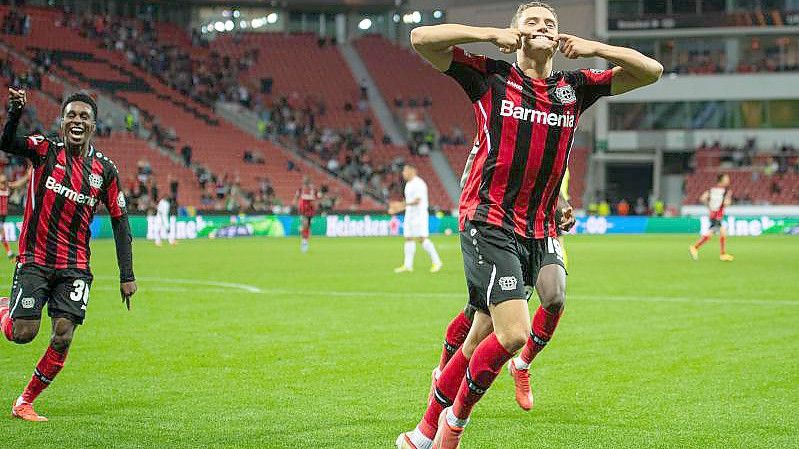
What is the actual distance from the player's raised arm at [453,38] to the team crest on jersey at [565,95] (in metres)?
0.58

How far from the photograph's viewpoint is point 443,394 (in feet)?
Result: 21.1

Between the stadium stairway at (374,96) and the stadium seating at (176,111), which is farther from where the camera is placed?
the stadium stairway at (374,96)

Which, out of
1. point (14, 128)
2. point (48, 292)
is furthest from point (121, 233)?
point (14, 128)

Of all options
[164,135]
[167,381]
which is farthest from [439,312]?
[164,135]

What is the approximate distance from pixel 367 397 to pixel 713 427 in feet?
8.70

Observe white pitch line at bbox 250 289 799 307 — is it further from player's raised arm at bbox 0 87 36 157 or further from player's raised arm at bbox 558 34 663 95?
player's raised arm at bbox 0 87 36 157

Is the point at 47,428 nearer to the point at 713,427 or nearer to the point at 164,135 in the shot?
the point at 713,427

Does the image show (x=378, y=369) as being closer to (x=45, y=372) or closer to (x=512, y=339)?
(x=45, y=372)

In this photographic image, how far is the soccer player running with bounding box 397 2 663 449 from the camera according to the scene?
6.18 m

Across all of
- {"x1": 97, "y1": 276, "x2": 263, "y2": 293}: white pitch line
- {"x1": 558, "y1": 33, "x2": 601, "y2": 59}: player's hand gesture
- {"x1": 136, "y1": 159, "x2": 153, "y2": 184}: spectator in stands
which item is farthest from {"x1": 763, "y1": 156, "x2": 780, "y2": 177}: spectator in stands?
{"x1": 558, "y1": 33, "x2": 601, "y2": 59}: player's hand gesture

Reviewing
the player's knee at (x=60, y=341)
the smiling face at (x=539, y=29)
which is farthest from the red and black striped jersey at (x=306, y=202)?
the smiling face at (x=539, y=29)

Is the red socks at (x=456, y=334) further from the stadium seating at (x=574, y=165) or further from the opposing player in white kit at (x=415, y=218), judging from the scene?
the stadium seating at (x=574, y=165)

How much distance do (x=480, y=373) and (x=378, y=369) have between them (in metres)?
3.93

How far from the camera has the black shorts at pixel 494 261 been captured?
20.5 ft
